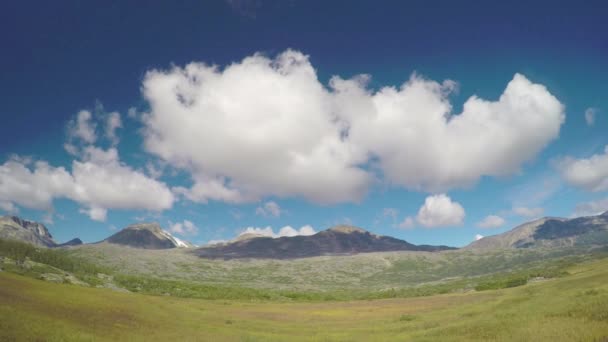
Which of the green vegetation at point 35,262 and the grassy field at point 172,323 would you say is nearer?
the grassy field at point 172,323

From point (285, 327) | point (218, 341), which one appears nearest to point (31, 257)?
point (285, 327)

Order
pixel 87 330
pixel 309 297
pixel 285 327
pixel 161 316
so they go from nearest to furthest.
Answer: pixel 87 330 → pixel 161 316 → pixel 285 327 → pixel 309 297

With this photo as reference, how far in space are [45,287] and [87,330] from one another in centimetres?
1280

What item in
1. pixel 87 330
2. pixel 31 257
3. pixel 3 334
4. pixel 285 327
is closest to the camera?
pixel 3 334

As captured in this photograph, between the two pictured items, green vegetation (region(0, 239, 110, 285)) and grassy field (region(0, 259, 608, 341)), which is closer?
grassy field (region(0, 259, 608, 341))

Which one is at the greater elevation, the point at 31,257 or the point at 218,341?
the point at 31,257

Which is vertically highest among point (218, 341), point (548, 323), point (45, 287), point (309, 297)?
point (45, 287)

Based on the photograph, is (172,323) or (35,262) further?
(35,262)

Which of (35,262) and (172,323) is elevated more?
(35,262)

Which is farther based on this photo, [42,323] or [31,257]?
[31,257]

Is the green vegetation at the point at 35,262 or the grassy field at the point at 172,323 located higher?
the green vegetation at the point at 35,262

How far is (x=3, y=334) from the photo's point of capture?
17.1 meters

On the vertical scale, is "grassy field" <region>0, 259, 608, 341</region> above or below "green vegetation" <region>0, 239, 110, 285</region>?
below

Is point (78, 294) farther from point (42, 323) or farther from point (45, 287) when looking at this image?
point (42, 323)
